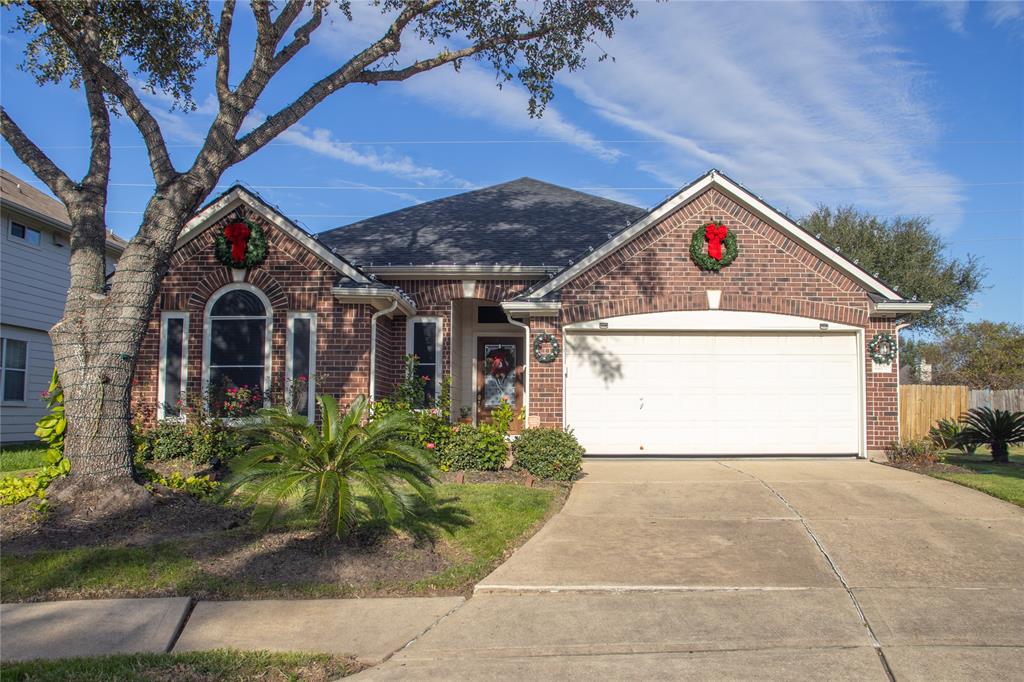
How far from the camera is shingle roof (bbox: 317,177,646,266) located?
50.9 ft

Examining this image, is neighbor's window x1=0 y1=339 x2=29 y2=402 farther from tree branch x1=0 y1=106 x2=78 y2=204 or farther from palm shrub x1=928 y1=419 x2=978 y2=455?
palm shrub x1=928 y1=419 x2=978 y2=455

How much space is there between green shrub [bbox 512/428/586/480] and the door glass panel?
512 centimetres

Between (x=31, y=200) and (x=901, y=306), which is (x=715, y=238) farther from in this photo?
(x=31, y=200)

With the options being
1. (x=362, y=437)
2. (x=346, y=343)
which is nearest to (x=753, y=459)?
(x=346, y=343)

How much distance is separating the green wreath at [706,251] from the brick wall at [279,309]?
5710 mm

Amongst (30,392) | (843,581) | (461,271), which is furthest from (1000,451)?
(30,392)

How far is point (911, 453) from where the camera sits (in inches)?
495

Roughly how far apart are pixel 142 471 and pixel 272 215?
5.85 meters

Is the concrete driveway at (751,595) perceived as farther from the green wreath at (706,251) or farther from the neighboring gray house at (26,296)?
the neighboring gray house at (26,296)

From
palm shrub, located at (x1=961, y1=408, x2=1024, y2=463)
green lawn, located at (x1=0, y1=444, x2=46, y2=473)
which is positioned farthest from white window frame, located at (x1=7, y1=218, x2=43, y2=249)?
palm shrub, located at (x1=961, y1=408, x2=1024, y2=463)

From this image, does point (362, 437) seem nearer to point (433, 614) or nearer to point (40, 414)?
point (433, 614)

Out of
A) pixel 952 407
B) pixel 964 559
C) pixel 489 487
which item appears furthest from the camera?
pixel 952 407

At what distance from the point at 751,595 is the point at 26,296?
59.2ft

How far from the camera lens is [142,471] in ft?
29.2
